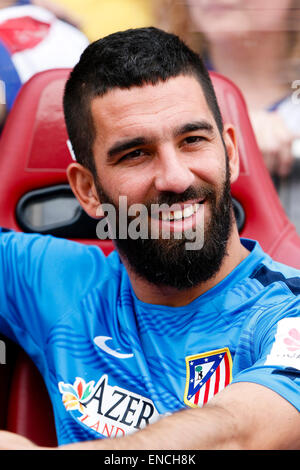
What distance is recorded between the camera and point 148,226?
3.60 feet

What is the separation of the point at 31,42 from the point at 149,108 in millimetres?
1523

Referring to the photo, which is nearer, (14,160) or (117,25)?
(14,160)

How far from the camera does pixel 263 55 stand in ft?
8.21

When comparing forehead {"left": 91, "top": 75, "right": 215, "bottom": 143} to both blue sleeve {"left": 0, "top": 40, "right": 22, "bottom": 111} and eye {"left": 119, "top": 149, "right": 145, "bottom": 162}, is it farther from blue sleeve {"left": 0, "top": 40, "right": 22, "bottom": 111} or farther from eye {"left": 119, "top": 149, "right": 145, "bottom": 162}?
blue sleeve {"left": 0, "top": 40, "right": 22, "bottom": 111}

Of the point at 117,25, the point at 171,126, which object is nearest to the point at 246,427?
the point at 171,126

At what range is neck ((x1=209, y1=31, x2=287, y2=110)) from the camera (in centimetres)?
247

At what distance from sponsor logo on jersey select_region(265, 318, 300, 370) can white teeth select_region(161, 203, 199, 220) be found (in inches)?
10.1

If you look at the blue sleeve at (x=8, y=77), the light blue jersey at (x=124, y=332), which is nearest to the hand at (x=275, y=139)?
the blue sleeve at (x=8, y=77)

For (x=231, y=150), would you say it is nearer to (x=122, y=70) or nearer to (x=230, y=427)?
(x=122, y=70)

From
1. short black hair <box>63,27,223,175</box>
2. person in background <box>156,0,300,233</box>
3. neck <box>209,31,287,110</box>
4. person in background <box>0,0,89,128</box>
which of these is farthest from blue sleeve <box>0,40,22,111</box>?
Result: short black hair <box>63,27,223,175</box>

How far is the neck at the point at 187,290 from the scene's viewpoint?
3.68ft

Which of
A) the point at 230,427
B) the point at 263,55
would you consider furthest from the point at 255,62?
the point at 230,427
